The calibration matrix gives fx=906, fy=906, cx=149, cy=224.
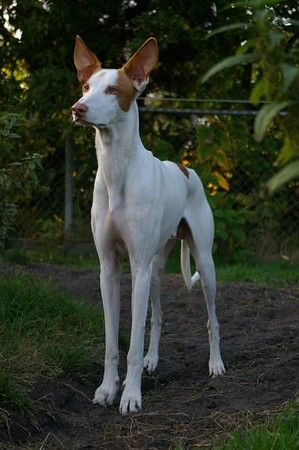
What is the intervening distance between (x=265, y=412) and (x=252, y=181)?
6.58 m

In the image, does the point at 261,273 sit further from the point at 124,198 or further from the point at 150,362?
the point at 124,198

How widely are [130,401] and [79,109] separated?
1.58 meters

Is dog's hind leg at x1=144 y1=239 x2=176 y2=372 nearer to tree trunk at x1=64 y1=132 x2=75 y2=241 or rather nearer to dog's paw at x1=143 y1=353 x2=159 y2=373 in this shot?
dog's paw at x1=143 y1=353 x2=159 y2=373

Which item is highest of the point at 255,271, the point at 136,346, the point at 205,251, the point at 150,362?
the point at 205,251

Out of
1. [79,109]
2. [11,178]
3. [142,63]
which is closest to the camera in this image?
[79,109]

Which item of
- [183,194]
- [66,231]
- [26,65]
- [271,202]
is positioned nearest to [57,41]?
[26,65]

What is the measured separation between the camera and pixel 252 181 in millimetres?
10664

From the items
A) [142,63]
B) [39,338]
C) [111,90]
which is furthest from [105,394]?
[142,63]

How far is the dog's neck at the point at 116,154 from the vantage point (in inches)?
196

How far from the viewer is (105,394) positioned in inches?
197

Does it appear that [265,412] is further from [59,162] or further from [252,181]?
[59,162]

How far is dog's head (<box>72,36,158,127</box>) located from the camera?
4.73 metres

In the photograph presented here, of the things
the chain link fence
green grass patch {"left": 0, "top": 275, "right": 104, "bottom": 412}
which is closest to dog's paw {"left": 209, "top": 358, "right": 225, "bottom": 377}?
green grass patch {"left": 0, "top": 275, "right": 104, "bottom": 412}

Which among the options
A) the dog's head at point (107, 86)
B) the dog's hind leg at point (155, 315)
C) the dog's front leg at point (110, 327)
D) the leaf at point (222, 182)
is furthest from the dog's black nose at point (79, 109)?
the leaf at point (222, 182)
